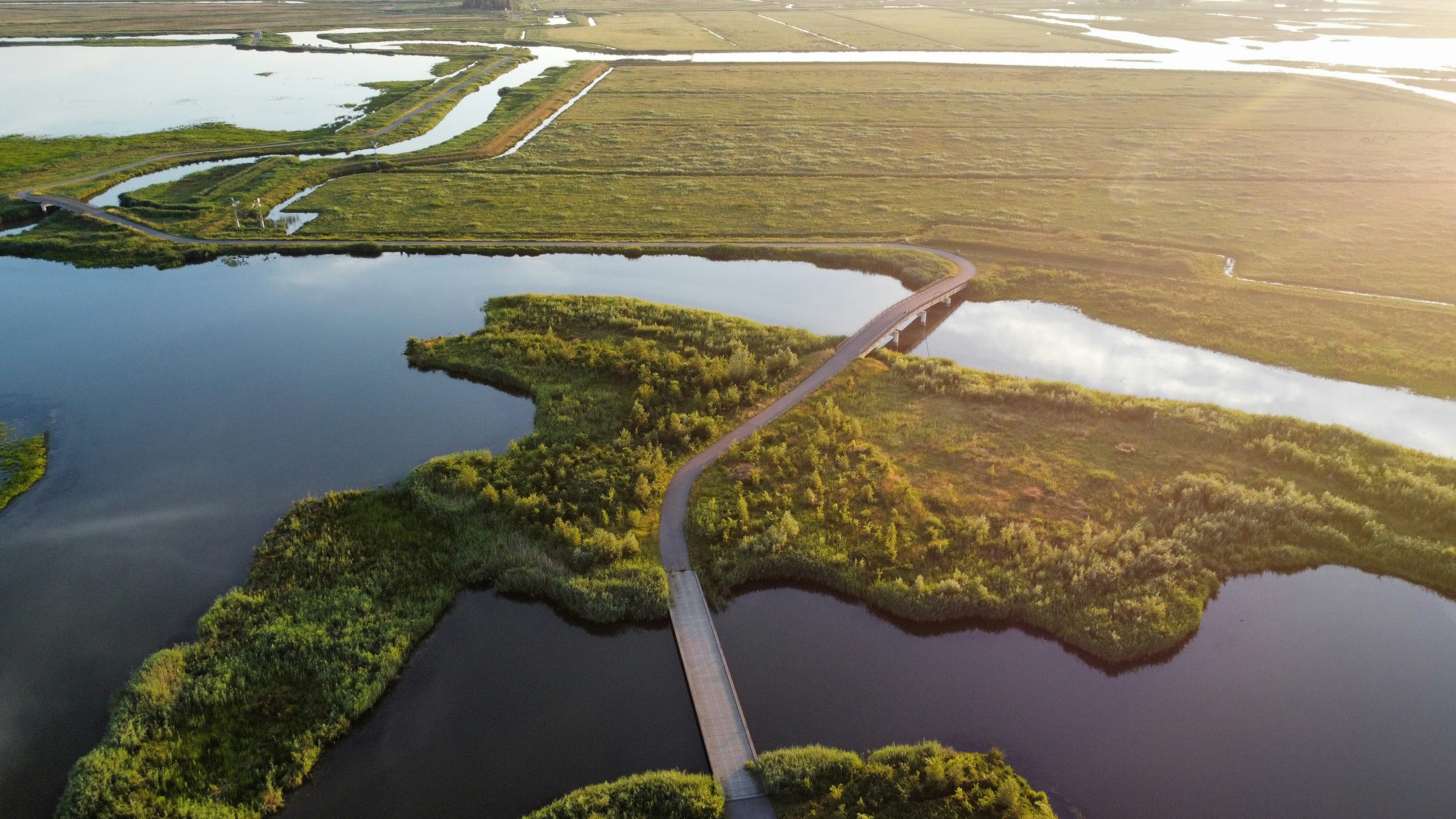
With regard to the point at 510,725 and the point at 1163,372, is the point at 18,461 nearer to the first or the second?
the point at 510,725

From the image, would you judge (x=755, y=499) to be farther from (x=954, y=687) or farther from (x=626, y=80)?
(x=626, y=80)

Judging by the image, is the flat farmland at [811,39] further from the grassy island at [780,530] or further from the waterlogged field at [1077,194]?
the grassy island at [780,530]

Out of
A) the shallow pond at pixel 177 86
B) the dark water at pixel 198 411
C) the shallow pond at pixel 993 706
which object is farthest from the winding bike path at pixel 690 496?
the shallow pond at pixel 177 86

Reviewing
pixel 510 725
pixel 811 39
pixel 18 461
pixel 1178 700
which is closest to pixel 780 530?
pixel 510 725

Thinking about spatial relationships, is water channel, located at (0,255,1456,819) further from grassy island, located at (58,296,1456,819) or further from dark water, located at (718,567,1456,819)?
grassy island, located at (58,296,1456,819)

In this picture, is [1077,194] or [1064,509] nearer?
[1064,509]

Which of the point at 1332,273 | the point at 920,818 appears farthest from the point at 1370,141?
the point at 920,818

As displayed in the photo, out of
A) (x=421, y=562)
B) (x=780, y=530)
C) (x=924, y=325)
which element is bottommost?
(x=421, y=562)
